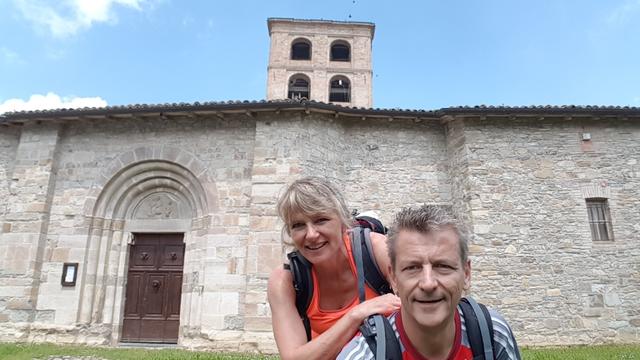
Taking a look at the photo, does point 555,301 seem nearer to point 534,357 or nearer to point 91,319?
point 534,357

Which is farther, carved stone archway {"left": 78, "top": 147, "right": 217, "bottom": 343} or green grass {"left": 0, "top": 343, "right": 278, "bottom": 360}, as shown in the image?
carved stone archway {"left": 78, "top": 147, "right": 217, "bottom": 343}

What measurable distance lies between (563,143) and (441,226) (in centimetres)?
978

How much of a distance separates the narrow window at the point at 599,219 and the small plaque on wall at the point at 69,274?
11563mm

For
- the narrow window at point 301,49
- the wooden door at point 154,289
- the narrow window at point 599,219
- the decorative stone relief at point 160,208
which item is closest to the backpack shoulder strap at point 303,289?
the wooden door at point 154,289

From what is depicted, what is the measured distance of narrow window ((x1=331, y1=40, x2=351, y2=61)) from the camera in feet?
83.7

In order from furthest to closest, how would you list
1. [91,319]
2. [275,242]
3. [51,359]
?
[91,319] < [275,242] < [51,359]

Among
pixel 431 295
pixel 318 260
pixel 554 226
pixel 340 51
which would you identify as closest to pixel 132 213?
pixel 318 260

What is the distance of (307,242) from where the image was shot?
1.97m

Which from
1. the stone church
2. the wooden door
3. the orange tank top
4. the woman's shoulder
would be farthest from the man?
the wooden door

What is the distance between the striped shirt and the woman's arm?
65 mm

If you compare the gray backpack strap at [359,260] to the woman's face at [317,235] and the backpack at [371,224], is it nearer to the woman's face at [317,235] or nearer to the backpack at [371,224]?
the woman's face at [317,235]

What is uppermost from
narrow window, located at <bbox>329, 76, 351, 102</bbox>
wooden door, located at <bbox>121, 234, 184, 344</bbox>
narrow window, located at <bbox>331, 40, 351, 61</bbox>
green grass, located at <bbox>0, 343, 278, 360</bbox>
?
narrow window, located at <bbox>331, 40, 351, 61</bbox>

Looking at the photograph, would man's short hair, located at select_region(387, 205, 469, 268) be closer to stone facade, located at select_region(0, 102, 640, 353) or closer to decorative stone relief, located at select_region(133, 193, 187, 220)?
stone facade, located at select_region(0, 102, 640, 353)

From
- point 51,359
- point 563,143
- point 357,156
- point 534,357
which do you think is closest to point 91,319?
point 51,359
